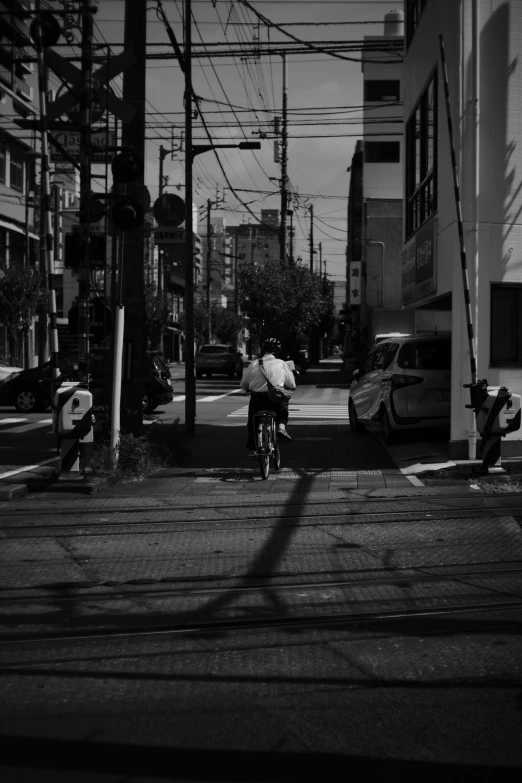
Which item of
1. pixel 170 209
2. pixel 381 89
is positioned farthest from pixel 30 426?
pixel 381 89

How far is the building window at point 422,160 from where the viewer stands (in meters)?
16.1

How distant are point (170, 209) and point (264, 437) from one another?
205 inches

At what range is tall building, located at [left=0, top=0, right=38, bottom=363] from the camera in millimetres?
43750

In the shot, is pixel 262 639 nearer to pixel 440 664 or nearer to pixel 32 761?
pixel 440 664

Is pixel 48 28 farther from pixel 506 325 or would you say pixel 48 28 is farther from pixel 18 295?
pixel 18 295

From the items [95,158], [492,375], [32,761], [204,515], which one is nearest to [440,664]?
[32,761]

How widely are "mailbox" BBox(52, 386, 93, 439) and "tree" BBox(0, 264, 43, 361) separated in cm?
2903

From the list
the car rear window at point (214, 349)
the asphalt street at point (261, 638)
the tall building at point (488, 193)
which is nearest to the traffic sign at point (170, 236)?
the tall building at point (488, 193)

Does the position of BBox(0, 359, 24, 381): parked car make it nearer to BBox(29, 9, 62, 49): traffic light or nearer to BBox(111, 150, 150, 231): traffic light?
BBox(29, 9, 62, 49): traffic light

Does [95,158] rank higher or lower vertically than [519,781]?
higher

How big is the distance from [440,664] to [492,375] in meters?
8.66

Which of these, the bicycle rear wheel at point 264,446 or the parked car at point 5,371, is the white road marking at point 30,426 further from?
the bicycle rear wheel at point 264,446

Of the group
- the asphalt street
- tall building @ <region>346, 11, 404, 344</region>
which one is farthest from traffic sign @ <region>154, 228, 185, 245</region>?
tall building @ <region>346, 11, 404, 344</region>

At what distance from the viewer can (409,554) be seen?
7.46 meters
